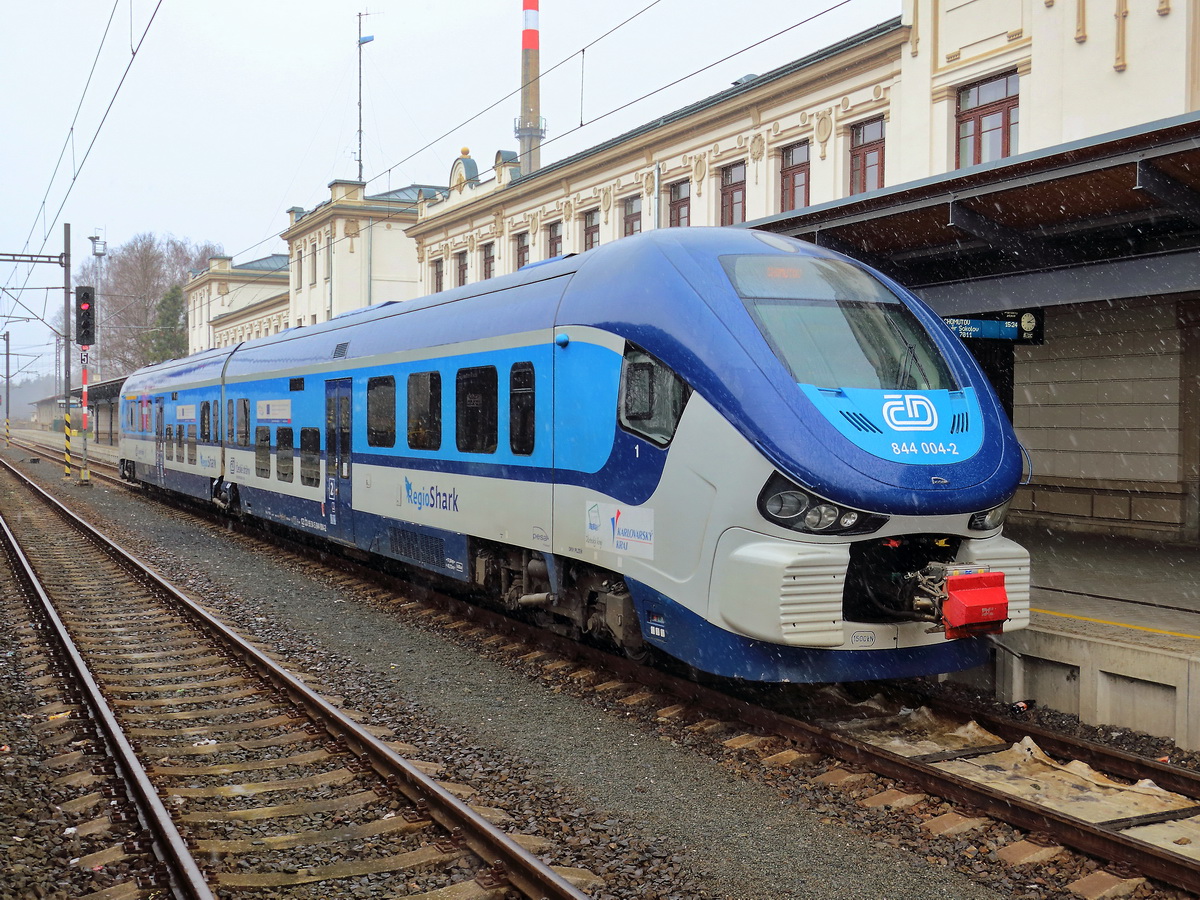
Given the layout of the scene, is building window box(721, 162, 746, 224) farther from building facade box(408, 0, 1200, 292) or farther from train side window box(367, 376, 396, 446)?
train side window box(367, 376, 396, 446)

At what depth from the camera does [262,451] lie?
50.1ft

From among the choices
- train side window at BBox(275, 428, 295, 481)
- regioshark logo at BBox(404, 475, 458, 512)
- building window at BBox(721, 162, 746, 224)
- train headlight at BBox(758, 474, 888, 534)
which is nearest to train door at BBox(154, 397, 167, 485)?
train side window at BBox(275, 428, 295, 481)

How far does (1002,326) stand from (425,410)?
215 inches

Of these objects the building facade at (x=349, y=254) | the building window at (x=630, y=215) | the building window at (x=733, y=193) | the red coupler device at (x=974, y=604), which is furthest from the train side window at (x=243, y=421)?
the building facade at (x=349, y=254)

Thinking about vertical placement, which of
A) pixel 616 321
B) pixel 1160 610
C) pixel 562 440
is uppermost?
pixel 616 321

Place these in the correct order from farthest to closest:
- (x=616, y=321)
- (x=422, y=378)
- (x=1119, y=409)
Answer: (x=1119, y=409)
(x=422, y=378)
(x=616, y=321)

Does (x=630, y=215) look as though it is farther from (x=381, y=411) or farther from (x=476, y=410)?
(x=476, y=410)

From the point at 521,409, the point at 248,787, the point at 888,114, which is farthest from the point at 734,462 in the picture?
the point at 888,114

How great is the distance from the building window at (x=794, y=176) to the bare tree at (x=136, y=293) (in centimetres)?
6139

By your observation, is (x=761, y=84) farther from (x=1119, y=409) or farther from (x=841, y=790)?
(x=841, y=790)

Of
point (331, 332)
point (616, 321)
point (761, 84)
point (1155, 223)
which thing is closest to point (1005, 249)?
point (1155, 223)

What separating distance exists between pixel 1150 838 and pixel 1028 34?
13555 mm

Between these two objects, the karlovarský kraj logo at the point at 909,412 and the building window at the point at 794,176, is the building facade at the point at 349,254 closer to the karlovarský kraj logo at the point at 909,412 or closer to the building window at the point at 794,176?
the building window at the point at 794,176

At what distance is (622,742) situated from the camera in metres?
6.45
